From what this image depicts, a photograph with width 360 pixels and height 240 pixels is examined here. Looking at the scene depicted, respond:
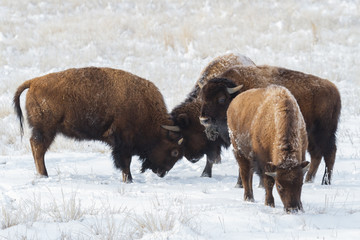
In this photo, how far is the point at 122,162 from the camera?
24.3ft

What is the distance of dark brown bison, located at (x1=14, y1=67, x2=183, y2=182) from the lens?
7.21 m

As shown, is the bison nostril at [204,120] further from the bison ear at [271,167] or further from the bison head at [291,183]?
the bison head at [291,183]

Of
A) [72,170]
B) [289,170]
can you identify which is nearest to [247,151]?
[289,170]

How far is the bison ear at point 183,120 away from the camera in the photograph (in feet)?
26.6

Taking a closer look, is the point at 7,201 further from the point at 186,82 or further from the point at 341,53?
the point at 341,53

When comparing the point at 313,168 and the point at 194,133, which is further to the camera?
the point at 194,133

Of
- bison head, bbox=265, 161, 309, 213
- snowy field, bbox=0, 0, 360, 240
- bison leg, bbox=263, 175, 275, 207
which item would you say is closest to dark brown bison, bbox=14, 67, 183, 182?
snowy field, bbox=0, 0, 360, 240

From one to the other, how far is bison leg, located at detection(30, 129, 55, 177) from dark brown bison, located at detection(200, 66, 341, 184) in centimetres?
226

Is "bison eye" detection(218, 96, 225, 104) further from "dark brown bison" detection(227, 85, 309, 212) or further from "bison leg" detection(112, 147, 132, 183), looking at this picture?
"bison leg" detection(112, 147, 132, 183)

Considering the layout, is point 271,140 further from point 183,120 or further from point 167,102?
point 167,102

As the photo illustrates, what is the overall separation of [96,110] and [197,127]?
1787 millimetres

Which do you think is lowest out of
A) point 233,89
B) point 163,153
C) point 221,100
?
point 163,153

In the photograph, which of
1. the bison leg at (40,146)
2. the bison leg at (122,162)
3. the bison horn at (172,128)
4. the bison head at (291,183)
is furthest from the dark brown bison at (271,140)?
the bison leg at (40,146)

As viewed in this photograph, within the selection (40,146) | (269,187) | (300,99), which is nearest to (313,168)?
(300,99)
